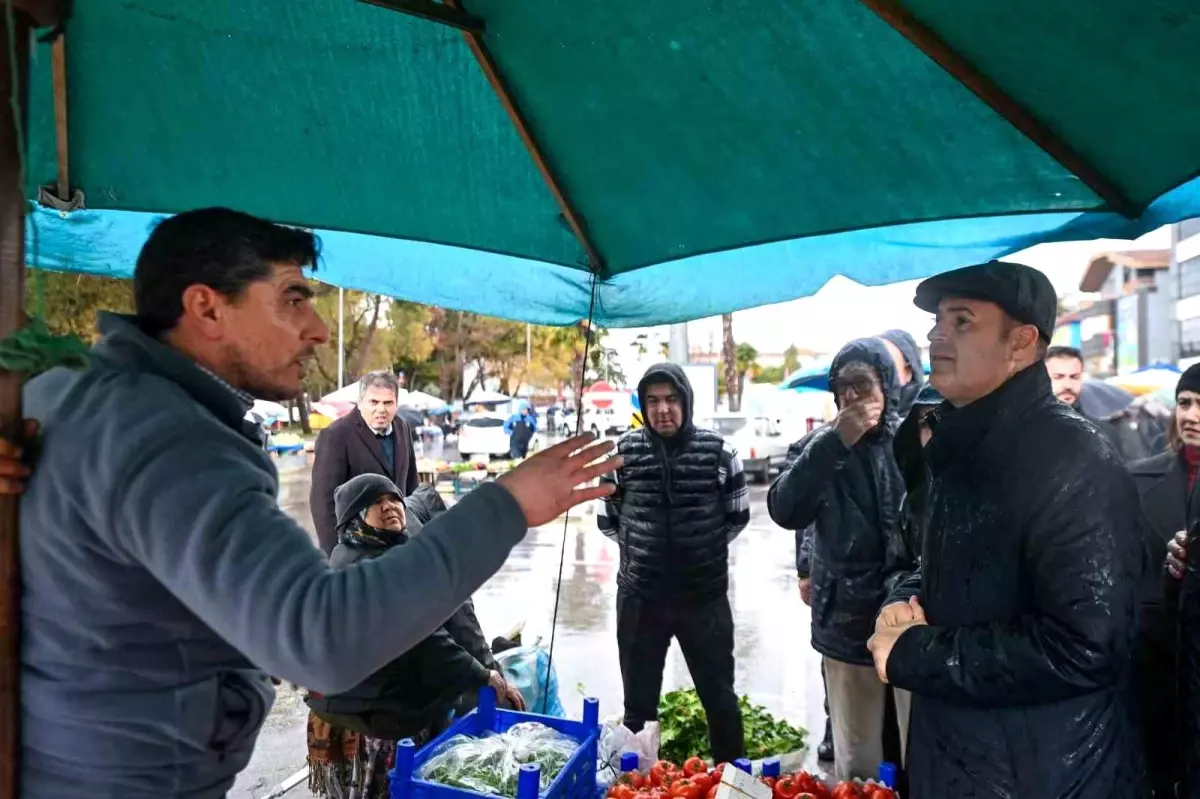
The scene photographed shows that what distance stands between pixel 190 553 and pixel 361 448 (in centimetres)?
387

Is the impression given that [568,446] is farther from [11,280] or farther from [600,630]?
[600,630]

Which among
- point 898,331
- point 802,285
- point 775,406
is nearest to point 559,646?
point 898,331

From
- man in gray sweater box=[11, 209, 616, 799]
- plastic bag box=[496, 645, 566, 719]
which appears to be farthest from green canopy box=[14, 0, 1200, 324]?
plastic bag box=[496, 645, 566, 719]

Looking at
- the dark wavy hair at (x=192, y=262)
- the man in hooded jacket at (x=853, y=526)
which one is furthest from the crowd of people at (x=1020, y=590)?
the dark wavy hair at (x=192, y=262)

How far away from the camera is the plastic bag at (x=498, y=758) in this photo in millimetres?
2238

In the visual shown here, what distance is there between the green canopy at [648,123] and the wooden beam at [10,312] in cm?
60

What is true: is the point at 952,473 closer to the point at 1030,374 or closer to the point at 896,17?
the point at 1030,374

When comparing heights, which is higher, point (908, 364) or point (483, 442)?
point (908, 364)

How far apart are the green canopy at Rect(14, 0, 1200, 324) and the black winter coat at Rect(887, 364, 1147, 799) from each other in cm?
61

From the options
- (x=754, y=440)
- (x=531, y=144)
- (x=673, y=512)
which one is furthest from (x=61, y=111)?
(x=754, y=440)

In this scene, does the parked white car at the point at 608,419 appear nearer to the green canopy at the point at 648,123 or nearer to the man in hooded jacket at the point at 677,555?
the man in hooded jacket at the point at 677,555

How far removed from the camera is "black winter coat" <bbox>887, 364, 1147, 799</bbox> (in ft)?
5.22

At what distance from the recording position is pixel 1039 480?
1656 mm

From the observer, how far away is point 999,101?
1777mm
